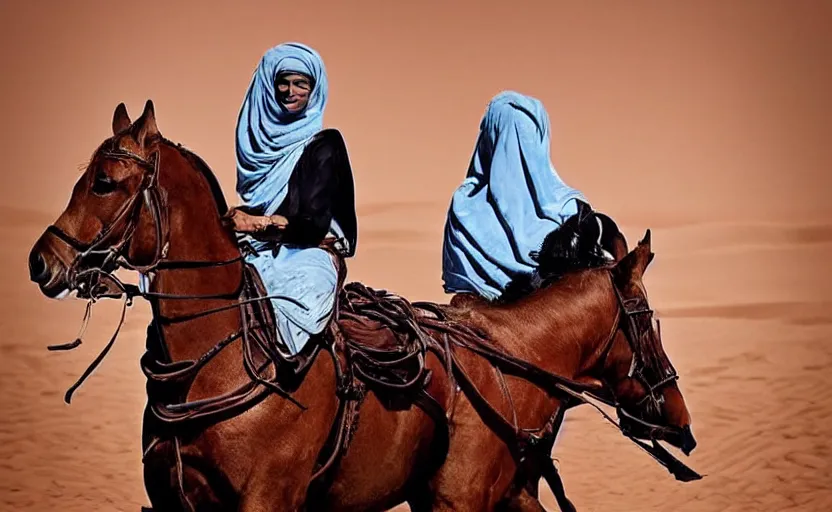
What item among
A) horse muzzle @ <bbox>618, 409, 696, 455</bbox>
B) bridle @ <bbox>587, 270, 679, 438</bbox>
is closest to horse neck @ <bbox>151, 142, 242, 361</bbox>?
bridle @ <bbox>587, 270, 679, 438</bbox>

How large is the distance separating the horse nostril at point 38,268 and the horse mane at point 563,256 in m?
2.36

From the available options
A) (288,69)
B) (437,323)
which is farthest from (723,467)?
(288,69)

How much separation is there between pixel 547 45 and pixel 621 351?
1276cm

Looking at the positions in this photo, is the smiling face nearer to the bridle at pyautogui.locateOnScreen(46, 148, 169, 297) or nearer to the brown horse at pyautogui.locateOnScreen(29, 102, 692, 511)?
the brown horse at pyautogui.locateOnScreen(29, 102, 692, 511)

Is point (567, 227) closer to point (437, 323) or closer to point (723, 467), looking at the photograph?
point (437, 323)

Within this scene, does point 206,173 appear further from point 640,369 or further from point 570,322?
point 640,369

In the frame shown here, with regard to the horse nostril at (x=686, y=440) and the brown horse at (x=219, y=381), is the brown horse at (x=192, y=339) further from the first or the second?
the horse nostril at (x=686, y=440)

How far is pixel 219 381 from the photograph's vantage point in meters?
4.51

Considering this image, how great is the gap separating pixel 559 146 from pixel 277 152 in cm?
1476

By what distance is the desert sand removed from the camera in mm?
12859

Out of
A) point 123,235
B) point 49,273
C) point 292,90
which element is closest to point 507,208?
point 292,90

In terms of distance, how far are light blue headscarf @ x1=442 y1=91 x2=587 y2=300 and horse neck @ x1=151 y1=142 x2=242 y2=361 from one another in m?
1.78

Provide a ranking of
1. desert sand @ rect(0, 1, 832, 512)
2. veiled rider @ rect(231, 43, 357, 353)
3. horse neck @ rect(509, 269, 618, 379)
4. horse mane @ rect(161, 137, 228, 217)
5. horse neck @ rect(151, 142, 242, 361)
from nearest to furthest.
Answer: horse neck @ rect(151, 142, 242, 361)
horse mane @ rect(161, 137, 228, 217)
veiled rider @ rect(231, 43, 357, 353)
horse neck @ rect(509, 269, 618, 379)
desert sand @ rect(0, 1, 832, 512)

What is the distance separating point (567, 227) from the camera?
6086 mm
